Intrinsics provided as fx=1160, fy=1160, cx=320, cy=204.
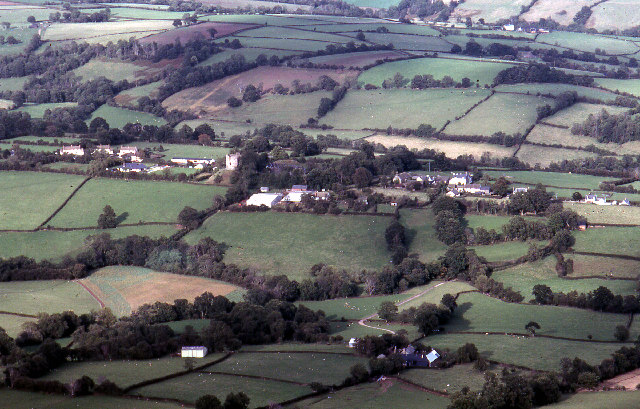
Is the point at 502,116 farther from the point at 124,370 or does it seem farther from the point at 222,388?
the point at 222,388

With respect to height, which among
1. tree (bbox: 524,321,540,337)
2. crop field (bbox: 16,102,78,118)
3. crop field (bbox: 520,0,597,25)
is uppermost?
crop field (bbox: 520,0,597,25)

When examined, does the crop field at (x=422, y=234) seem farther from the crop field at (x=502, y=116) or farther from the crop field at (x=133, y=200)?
the crop field at (x=502, y=116)

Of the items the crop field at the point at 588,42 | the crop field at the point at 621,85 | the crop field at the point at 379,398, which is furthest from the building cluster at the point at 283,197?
the crop field at the point at 588,42

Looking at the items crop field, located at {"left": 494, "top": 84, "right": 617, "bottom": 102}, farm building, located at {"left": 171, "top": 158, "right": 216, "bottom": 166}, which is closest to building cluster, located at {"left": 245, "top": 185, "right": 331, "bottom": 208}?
farm building, located at {"left": 171, "top": 158, "right": 216, "bottom": 166}

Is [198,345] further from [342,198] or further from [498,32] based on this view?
[498,32]

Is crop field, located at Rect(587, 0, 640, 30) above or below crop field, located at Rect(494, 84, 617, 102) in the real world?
above

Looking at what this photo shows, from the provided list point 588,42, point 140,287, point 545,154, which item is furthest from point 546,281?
point 588,42

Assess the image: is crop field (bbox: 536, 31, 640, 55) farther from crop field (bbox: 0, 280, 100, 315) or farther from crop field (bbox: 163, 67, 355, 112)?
crop field (bbox: 0, 280, 100, 315)
